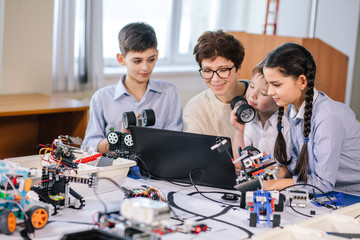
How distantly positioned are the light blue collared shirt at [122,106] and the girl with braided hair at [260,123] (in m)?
0.46

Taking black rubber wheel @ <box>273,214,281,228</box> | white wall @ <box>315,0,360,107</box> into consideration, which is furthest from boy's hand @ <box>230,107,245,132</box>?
white wall @ <box>315,0,360,107</box>

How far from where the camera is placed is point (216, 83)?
7.60 ft

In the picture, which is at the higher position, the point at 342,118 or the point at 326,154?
the point at 342,118

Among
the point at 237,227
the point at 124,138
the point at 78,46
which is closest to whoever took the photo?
the point at 237,227

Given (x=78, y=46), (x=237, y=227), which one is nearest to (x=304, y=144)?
(x=237, y=227)

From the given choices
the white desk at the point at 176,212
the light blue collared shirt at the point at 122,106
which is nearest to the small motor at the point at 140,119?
the white desk at the point at 176,212

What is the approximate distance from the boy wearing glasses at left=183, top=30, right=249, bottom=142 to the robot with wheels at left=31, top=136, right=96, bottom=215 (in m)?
0.89

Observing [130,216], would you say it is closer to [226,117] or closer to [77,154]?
[77,154]

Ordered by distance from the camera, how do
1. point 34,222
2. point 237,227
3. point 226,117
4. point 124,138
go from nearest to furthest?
point 34,222
point 237,227
point 124,138
point 226,117

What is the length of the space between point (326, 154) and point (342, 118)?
160 millimetres

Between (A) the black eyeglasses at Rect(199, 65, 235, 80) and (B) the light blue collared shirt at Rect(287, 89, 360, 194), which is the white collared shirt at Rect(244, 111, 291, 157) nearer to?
(B) the light blue collared shirt at Rect(287, 89, 360, 194)

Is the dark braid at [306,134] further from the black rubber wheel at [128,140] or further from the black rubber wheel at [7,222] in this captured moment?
the black rubber wheel at [7,222]

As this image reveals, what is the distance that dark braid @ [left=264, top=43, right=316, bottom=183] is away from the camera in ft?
6.05

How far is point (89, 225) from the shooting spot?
1385 millimetres
